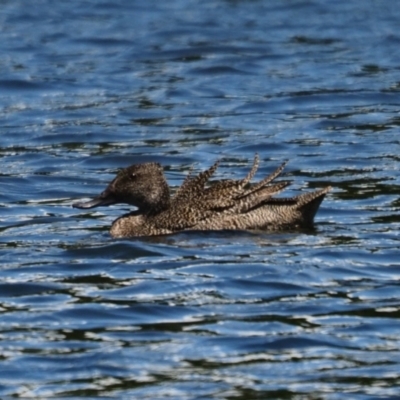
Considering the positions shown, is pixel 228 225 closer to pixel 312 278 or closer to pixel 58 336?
pixel 312 278

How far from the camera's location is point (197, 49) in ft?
75.0

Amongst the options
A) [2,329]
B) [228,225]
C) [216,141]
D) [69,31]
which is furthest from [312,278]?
[69,31]

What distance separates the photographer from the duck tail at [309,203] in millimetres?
12133

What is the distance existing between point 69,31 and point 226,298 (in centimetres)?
1483

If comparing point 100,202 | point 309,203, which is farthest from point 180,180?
point 309,203

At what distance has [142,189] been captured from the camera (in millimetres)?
12562

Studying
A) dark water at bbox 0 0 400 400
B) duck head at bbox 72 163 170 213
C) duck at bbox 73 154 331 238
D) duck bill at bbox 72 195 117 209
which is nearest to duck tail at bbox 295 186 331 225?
duck at bbox 73 154 331 238

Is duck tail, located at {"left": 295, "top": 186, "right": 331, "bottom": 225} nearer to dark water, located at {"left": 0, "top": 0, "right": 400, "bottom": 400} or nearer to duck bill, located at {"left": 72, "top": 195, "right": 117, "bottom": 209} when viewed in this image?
dark water, located at {"left": 0, "top": 0, "right": 400, "bottom": 400}

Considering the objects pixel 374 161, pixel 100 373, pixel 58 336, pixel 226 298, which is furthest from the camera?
pixel 374 161

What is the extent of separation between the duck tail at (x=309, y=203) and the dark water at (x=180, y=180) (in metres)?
0.17

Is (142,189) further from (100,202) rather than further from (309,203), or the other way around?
(309,203)

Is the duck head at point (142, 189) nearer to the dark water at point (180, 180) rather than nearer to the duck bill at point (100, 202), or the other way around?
the duck bill at point (100, 202)

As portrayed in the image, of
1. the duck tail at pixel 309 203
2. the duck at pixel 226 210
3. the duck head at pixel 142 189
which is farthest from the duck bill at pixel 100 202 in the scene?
the duck tail at pixel 309 203

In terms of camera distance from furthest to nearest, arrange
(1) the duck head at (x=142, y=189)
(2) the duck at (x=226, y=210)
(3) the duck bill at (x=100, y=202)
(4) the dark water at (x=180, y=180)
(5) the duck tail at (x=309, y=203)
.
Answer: (3) the duck bill at (x=100, y=202), (1) the duck head at (x=142, y=189), (2) the duck at (x=226, y=210), (5) the duck tail at (x=309, y=203), (4) the dark water at (x=180, y=180)
